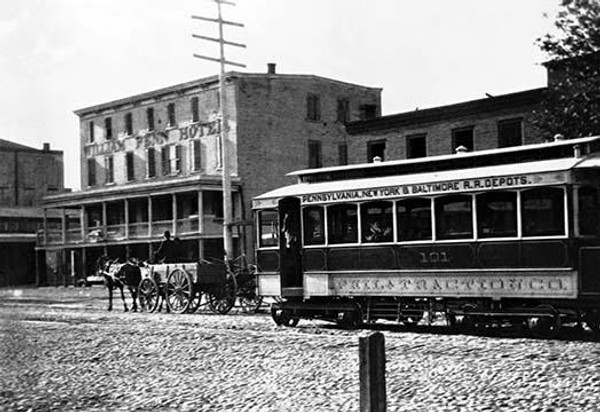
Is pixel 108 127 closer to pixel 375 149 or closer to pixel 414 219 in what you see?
pixel 375 149

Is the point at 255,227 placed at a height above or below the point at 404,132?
below

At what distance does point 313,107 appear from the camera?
5000 cm

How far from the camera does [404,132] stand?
3606 cm

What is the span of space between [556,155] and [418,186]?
233 cm

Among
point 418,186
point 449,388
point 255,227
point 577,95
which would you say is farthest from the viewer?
point 577,95

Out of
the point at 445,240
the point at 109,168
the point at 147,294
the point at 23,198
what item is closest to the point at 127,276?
the point at 147,294

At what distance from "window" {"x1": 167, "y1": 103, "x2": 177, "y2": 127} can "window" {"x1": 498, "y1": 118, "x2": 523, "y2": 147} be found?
2186 cm

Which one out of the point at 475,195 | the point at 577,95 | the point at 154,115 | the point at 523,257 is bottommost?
the point at 523,257

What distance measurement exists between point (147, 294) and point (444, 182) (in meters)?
11.2

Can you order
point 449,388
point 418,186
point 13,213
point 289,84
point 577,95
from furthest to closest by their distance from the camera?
1. point 13,213
2. point 289,84
3. point 577,95
4. point 418,186
5. point 449,388

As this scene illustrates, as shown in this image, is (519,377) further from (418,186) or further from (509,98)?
(509,98)

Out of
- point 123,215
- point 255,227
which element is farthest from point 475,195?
point 123,215

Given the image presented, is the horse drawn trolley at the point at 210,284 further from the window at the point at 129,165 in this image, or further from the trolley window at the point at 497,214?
the window at the point at 129,165

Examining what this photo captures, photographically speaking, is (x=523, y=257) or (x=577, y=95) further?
(x=577, y=95)
